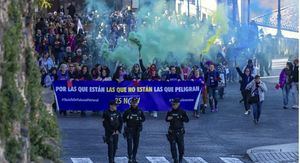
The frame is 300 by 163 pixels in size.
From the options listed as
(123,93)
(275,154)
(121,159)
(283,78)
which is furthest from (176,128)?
(283,78)

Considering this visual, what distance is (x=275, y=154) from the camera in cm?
2061

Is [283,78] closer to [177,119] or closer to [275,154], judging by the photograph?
[275,154]

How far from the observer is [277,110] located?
28.5 m

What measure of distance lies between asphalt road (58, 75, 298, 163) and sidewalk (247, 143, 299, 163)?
0.24 m

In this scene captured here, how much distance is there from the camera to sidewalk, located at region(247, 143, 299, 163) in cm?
1988

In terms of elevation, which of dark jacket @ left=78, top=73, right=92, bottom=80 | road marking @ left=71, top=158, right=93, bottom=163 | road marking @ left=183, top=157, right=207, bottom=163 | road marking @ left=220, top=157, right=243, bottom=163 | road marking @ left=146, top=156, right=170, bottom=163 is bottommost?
road marking @ left=220, top=157, right=243, bottom=163

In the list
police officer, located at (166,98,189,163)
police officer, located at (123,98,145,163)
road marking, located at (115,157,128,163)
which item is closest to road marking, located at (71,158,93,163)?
road marking, located at (115,157,128,163)

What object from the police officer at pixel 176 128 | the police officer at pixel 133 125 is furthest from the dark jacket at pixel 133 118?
the police officer at pixel 176 128

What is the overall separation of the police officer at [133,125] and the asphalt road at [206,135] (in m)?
0.45

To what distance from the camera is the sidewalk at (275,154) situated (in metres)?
19.9

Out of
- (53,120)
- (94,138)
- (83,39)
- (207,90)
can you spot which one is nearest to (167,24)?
(83,39)

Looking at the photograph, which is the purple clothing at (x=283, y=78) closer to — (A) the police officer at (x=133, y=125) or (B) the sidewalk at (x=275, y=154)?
(B) the sidewalk at (x=275, y=154)

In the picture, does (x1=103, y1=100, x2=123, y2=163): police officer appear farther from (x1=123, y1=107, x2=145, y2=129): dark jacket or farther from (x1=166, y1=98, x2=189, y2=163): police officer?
(x1=166, y1=98, x2=189, y2=163): police officer

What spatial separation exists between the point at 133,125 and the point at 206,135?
184 inches
